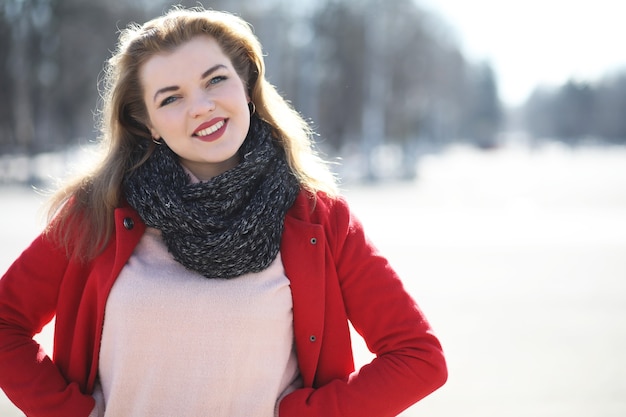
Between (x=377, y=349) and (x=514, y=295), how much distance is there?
500 centimetres

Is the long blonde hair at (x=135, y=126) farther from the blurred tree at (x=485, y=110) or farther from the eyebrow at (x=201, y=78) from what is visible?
the blurred tree at (x=485, y=110)

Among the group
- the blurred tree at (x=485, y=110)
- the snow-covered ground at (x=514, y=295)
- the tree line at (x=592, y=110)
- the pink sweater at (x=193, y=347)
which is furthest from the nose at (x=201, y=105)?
the blurred tree at (x=485, y=110)

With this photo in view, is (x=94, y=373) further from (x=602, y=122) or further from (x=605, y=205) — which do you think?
(x=602, y=122)

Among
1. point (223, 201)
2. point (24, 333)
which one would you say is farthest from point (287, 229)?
point (24, 333)

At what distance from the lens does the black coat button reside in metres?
2.06

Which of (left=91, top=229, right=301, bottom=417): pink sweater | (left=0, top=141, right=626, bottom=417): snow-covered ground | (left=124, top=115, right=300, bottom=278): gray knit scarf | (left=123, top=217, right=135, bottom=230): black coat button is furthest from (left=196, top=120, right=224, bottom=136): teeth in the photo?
(left=0, top=141, right=626, bottom=417): snow-covered ground

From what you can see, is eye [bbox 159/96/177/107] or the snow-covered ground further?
the snow-covered ground

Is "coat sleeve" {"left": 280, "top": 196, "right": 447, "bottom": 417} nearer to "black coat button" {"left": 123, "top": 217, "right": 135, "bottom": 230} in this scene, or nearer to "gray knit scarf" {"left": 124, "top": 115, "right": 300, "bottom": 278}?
"gray knit scarf" {"left": 124, "top": 115, "right": 300, "bottom": 278}

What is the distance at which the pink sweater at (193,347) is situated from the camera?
197cm

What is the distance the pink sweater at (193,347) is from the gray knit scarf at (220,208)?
8 centimetres

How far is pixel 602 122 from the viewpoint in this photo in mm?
88125

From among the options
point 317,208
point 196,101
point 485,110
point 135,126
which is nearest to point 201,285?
point 317,208

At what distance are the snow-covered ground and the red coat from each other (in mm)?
2106

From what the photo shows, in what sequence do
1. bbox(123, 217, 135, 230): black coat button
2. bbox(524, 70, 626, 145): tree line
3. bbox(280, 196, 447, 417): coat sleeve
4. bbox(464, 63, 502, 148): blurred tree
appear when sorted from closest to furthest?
1. bbox(280, 196, 447, 417): coat sleeve
2. bbox(123, 217, 135, 230): black coat button
3. bbox(524, 70, 626, 145): tree line
4. bbox(464, 63, 502, 148): blurred tree
